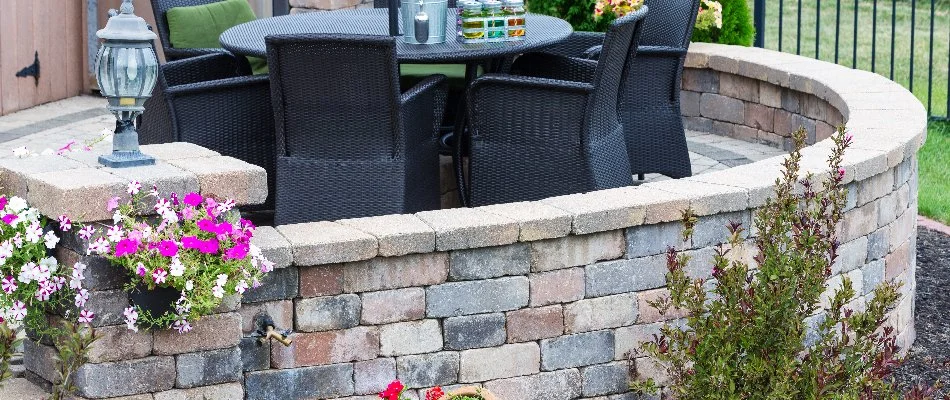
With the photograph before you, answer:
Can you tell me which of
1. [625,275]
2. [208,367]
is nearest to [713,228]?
[625,275]

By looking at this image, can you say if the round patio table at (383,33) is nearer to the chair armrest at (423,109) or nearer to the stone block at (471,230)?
the chair armrest at (423,109)

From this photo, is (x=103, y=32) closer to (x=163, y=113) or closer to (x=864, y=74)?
(x=163, y=113)

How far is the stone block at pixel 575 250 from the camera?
399 cm

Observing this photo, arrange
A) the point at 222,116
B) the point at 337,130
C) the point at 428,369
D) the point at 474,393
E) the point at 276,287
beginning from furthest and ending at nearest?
the point at 222,116
the point at 337,130
the point at 428,369
the point at 276,287
the point at 474,393

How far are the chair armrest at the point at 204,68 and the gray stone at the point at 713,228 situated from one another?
2281mm

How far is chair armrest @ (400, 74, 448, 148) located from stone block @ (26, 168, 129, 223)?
4.85 ft

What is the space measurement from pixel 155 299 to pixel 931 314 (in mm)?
3341

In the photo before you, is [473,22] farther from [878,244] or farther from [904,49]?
[904,49]

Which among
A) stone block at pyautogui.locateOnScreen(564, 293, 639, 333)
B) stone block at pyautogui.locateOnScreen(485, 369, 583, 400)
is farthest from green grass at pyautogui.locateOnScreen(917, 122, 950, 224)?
stone block at pyautogui.locateOnScreen(485, 369, 583, 400)

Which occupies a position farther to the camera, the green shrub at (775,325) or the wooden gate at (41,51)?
the wooden gate at (41,51)

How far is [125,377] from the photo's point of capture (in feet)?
11.3

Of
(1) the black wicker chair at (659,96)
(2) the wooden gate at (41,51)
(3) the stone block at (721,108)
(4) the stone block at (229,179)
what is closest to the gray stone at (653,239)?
(4) the stone block at (229,179)

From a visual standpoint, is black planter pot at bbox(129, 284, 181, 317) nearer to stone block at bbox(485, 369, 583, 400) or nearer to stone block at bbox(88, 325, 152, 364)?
stone block at bbox(88, 325, 152, 364)

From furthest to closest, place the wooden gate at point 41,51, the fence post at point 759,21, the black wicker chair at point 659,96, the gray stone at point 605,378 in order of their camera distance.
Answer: the fence post at point 759,21 < the wooden gate at point 41,51 < the black wicker chair at point 659,96 < the gray stone at point 605,378
